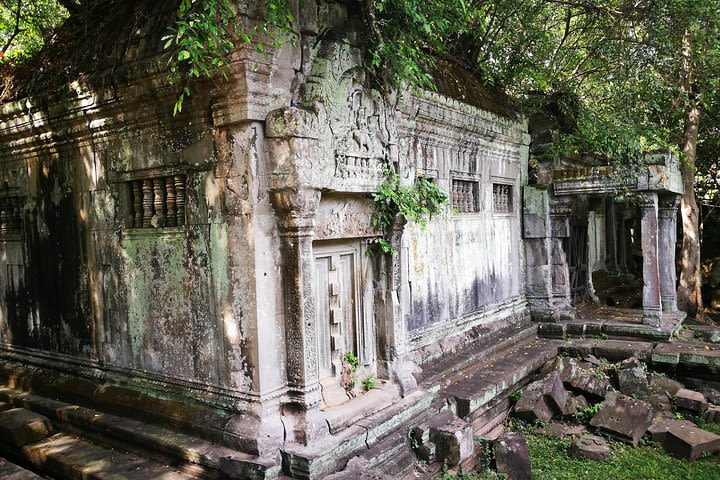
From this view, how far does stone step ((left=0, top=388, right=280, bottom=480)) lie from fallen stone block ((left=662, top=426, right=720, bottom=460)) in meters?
4.72

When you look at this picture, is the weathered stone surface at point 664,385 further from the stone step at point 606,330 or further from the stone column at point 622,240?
the stone column at point 622,240

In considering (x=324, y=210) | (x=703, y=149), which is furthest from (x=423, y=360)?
(x=703, y=149)

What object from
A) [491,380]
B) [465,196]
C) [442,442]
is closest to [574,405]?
[491,380]

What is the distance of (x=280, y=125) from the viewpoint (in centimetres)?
429

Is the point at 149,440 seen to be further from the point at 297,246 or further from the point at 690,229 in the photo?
the point at 690,229

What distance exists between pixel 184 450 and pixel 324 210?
7.60 ft

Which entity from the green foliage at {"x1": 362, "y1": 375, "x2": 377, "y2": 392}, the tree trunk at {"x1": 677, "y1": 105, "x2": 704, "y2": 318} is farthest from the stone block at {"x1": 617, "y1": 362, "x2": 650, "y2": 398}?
the tree trunk at {"x1": 677, "y1": 105, "x2": 704, "y2": 318}

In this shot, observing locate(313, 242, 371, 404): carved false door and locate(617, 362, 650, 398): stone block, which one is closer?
locate(313, 242, 371, 404): carved false door

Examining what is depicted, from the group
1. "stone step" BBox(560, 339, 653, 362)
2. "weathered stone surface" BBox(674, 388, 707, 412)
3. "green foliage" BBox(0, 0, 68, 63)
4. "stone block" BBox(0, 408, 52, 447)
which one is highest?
"green foliage" BBox(0, 0, 68, 63)

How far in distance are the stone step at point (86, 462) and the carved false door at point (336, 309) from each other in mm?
1484

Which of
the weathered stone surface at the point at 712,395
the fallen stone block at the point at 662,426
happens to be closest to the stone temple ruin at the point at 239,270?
the fallen stone block at the point at 662,426

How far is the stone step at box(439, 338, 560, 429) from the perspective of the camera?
6.36 metres

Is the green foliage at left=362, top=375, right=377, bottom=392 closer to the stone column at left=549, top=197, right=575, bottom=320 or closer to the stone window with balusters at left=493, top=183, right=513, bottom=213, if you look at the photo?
the stone window with balusters at left=493, top=183, right=513, bottom=213

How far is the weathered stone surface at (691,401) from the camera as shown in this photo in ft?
23.5
